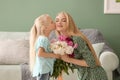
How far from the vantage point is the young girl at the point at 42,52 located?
230cm

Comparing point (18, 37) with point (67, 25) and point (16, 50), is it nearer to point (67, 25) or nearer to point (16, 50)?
point (16, 50)

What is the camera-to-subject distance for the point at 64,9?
4684mm

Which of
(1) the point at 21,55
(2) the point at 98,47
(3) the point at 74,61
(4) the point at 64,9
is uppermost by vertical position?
(4) the point at 64,9

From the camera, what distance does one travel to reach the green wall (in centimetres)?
468

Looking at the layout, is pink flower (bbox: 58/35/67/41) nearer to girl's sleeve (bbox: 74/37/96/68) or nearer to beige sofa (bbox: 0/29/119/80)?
girl's sleeve (bbox: 74/37/96/68)

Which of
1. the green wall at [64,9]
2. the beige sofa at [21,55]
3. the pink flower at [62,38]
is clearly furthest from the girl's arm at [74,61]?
the green wall at [64,9]

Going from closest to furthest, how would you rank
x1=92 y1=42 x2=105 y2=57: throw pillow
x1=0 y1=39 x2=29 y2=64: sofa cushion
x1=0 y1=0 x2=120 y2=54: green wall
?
1. x1=92 y1=42 x2=105 y2=57: throw pillow
2. x1=0 y1=39 x2=29 y2=64: sofa cushion
3. x1=0 y1=0 x2=120 y2=54: green wall

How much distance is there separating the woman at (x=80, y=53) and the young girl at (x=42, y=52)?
0.28ft

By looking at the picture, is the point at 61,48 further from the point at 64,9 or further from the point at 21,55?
the point at 64,9

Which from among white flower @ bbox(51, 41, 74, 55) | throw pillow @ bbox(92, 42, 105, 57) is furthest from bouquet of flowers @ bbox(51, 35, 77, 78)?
throw pillow @ bbox(92, 42, 105, 57)

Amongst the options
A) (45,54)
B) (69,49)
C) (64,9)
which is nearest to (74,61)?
(69,49)

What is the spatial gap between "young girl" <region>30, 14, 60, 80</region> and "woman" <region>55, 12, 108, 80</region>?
0.08 meters

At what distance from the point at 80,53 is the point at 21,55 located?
171 cm

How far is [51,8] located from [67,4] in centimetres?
25
